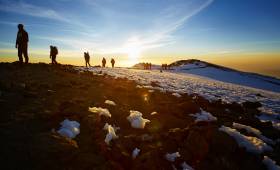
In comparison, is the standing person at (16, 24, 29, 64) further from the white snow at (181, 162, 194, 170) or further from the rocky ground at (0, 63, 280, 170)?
the white snow at (181, 162, 194, 170)

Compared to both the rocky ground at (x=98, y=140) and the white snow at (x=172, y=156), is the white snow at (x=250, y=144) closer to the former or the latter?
the rocky ground at (x=98, y=140)

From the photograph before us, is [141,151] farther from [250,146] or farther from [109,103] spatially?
[109,103]

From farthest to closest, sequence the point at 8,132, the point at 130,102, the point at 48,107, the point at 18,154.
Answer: the point at 130,102, the point at 48,107, the point at 8,132, the point at 18,154

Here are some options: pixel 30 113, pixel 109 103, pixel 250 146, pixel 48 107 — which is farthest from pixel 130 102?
pixel 250 146

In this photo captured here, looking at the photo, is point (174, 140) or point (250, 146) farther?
point (250, 146)

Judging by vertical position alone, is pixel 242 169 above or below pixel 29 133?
below

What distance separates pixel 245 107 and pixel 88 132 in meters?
11.3

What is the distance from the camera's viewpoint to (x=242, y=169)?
21.4 ft

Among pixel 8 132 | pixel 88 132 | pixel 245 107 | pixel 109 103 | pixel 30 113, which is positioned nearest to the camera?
pixel 8 132

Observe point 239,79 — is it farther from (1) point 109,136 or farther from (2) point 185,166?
(1) point 109,136

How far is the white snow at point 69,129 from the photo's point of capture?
6.57 metres

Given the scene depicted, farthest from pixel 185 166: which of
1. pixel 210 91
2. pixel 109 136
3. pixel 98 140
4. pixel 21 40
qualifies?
pixel 21 40

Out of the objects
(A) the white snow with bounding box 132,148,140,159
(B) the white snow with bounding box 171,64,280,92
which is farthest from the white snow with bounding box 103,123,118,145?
(B) the white snow with bounding box 171,64,280,92

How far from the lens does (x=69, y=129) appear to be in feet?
22.4
